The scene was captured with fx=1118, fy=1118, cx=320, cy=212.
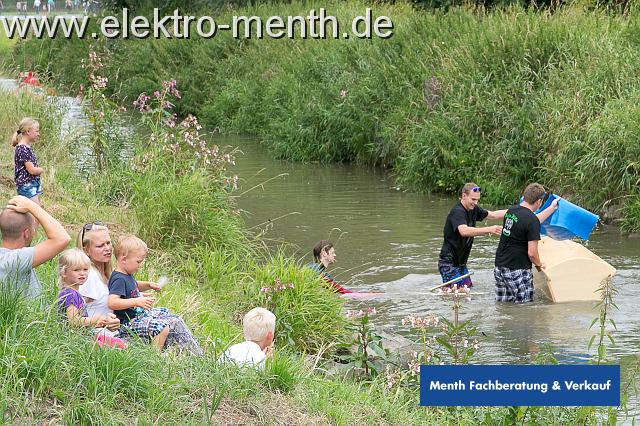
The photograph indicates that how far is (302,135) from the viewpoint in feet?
84.7

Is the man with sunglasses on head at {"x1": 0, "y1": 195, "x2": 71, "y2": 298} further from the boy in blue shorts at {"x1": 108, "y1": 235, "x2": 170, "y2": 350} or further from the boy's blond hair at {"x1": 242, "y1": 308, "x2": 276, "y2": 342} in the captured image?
the boy's blond hair at {"x1": 242, "y1": 308, "x2": 276, "y2": 342}

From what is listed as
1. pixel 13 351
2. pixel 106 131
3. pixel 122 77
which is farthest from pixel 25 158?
pixel 122 77

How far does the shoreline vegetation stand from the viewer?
6105 mm

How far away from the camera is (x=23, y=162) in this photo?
486 inches

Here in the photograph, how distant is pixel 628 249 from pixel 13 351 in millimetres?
11315

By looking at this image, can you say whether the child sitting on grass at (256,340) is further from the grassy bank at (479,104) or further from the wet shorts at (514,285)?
the grassy bank at (479,104)

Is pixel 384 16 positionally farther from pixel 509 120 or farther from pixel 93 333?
pixel 93 333

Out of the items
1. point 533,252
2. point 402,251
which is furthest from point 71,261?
point 402,251

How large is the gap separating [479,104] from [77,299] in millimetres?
13975

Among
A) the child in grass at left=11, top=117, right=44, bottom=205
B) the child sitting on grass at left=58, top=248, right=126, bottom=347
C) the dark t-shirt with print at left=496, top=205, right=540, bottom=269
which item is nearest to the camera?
the child sitting on grass at left=58, top=248, right=126, bottom=347

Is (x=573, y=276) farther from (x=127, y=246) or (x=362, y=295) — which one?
(x=127, y=246)

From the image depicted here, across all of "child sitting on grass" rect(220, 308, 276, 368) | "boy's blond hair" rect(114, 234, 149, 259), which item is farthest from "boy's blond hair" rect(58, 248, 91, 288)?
"child sitting on grass" rect(220, 308, 276, 368)

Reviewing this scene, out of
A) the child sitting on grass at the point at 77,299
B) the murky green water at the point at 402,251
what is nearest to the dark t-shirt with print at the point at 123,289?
the child sitting on grass at the point at 77,299

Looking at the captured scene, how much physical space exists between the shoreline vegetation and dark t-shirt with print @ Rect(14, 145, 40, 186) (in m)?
0.56
